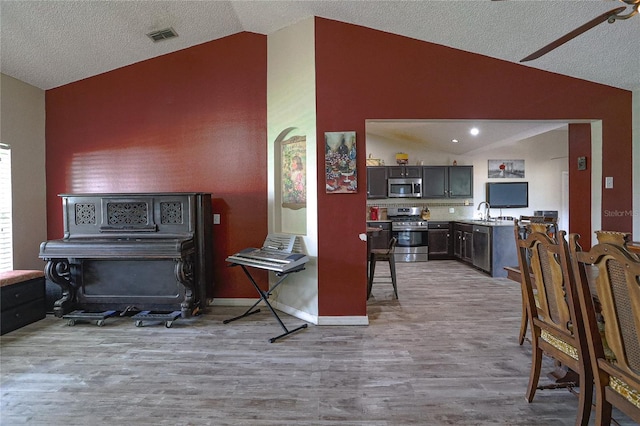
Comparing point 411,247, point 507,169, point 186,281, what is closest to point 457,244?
point 411,247

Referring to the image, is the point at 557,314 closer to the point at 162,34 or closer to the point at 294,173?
the point at 294,173

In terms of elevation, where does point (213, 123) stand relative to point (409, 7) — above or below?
below

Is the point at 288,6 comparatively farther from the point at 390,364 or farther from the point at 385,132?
the point at 385,132

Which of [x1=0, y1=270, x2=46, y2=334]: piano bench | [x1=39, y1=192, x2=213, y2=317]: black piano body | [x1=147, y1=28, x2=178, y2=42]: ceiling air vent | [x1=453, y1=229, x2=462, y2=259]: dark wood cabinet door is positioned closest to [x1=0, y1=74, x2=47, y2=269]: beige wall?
[x1=0, y1=270, x2=46, y2=334]: piano bench

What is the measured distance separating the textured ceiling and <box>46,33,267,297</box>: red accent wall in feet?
0.95

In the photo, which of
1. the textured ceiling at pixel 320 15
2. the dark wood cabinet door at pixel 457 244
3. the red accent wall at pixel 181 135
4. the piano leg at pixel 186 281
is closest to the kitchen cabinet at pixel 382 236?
the dark wood cabinet door at pixel 457 244

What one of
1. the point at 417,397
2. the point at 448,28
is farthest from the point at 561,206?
the point at 417,397

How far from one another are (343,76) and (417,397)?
3045mm

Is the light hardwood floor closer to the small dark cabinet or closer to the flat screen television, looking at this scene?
the small dark cabinet

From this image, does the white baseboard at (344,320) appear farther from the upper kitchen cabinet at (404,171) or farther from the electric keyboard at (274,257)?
the upper kitchen cabinet at (404,171)

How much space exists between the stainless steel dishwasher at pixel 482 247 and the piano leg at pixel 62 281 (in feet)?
19.7

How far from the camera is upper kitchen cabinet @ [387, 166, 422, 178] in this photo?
7.53 meters

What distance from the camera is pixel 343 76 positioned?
3.60 meters

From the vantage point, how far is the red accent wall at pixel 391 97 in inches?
142
